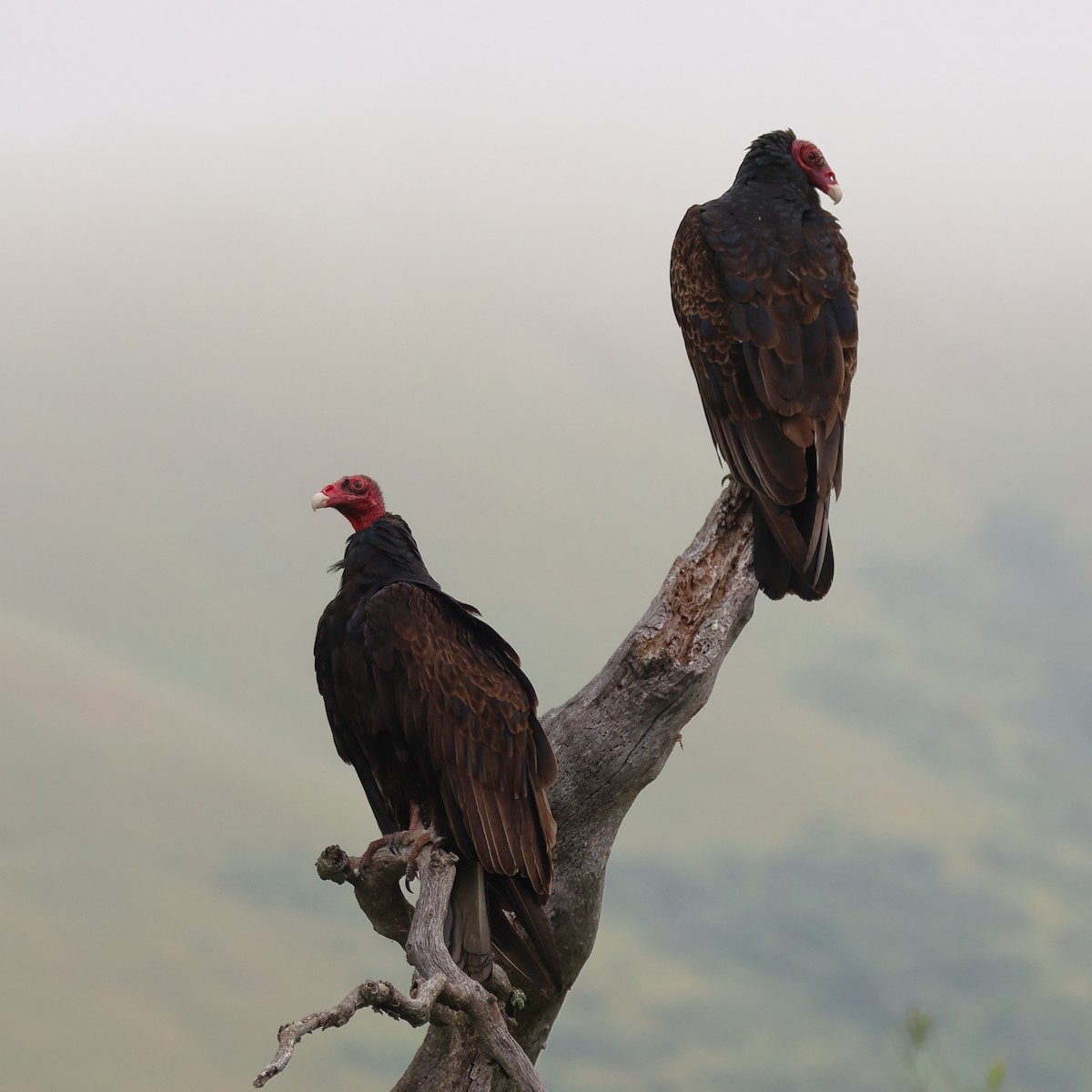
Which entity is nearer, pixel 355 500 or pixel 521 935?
pixel 521 935

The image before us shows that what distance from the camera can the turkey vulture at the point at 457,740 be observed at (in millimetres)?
5102

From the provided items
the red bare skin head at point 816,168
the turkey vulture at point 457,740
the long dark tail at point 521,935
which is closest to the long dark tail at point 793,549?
the turkey vulture at point 457,740

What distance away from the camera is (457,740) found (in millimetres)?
5117

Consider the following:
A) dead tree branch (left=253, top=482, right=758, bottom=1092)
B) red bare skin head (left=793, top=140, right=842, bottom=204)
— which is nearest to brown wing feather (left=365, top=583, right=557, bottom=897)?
dead tree branch (left=253, top=482, right=758, bottom=1092)

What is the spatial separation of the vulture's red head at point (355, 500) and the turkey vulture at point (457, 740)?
41 cm

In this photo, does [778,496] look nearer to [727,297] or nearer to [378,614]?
[727,297]

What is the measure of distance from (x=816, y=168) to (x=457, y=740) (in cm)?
350

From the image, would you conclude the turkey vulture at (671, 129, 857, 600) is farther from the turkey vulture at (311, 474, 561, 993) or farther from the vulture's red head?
the vulture's red head

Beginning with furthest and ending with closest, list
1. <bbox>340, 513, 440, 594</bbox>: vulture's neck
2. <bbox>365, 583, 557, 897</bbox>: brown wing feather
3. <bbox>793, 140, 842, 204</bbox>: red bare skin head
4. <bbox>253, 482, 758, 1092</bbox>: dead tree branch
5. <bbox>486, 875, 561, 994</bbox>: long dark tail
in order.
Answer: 1. <bbox>793, 140, 842, 204</bbox>: red bare skin head
2. <bbox>253, 482, 758, 1092</bbox>: dead tree branch
3. <bbox>340, 513, 440, 594</bbox>: vulture's neck
4. <bbox>486, 875, 561, 994</bbox>: long dark tail
5. <bbox>365, 583, 557, 897</bbox>: brown wing feather

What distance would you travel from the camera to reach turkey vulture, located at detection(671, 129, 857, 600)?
218 inches

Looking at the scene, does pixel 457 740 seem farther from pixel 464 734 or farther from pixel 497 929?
pixel 497 929

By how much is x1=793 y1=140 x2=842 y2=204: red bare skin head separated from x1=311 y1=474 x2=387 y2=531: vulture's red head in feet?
8.96

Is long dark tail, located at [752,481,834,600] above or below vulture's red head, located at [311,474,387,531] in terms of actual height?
above

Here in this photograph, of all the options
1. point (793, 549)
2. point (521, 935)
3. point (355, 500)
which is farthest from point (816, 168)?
point (521, 935)
